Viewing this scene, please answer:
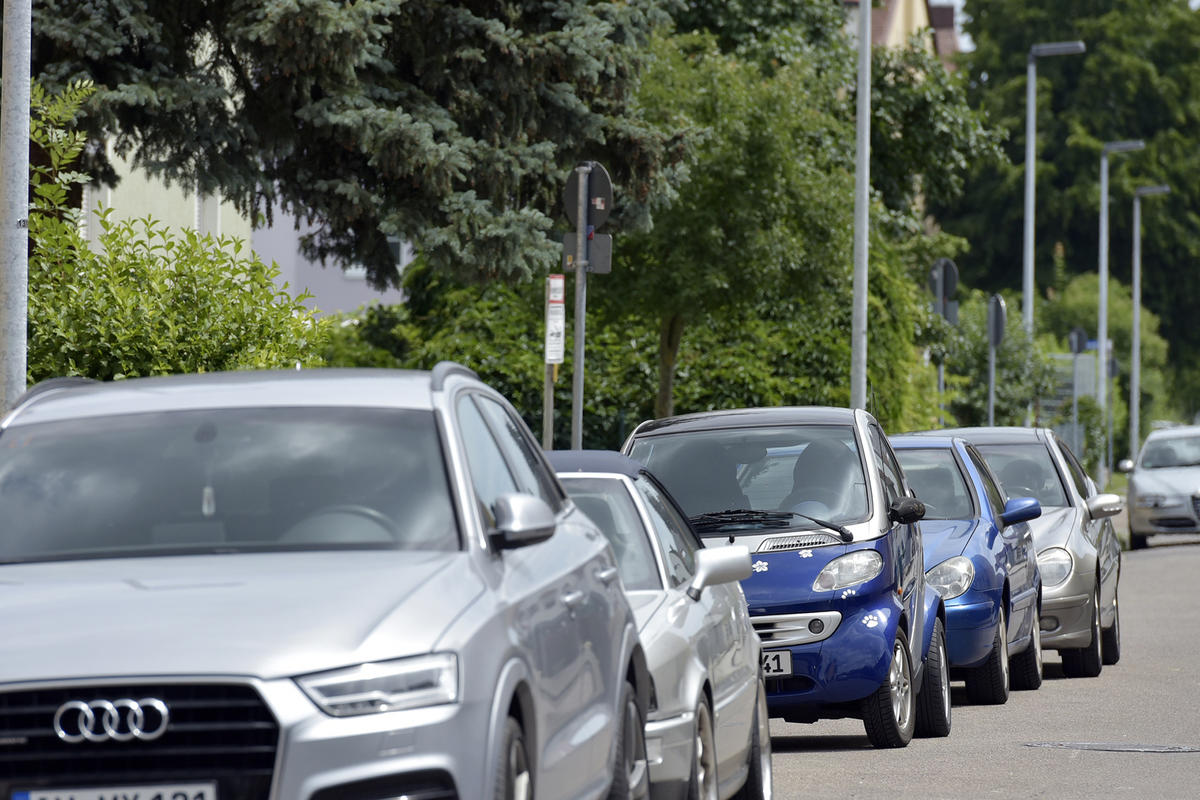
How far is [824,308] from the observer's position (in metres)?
26.5

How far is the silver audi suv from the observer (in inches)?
182

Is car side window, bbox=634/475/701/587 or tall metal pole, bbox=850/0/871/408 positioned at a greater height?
tall metal pole, bbox=850/0/871/408

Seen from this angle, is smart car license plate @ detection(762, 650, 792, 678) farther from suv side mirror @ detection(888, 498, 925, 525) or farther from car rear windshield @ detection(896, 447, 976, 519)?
car rear windshield @ detection(896, 447, 976, 519)

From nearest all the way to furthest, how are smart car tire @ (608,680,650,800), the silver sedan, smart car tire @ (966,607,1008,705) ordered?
smart car tire @ (608,680,650,800), the silver sedan, smart car tire @ (966,607,1008,705)

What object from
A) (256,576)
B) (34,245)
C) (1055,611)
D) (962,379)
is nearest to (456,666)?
(256,576)

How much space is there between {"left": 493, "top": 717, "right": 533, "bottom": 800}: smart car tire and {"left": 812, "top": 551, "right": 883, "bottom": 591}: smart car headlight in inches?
215

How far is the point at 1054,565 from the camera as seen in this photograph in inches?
597

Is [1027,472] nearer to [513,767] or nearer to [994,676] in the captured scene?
[994,676]

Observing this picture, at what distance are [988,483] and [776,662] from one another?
406cm

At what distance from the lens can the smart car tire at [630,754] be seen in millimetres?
6117

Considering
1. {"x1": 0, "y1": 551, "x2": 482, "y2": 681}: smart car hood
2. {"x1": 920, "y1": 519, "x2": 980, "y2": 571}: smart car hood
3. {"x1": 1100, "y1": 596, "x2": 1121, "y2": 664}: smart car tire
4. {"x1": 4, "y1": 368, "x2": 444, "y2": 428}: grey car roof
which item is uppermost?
{"x1": 4, "y1": 368, "x2": 444, "y2": 428}: grey car roof

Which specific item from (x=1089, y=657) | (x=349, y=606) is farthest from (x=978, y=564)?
(x=349, y=606)

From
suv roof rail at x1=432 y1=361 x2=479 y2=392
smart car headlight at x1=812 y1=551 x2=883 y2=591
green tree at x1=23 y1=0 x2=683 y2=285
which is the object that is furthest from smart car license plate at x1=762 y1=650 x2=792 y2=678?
green tree at x1=23 y1=0 x2=683 y2=285

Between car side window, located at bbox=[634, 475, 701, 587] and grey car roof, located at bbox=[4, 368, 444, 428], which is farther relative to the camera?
car side window, located at bbox=[634, 475, 701, 587]
